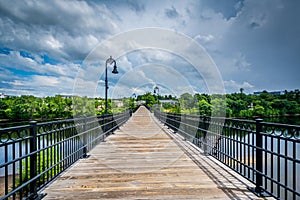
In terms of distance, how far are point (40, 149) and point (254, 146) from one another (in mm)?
3030

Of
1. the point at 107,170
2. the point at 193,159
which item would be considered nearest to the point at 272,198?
the point at 193,159

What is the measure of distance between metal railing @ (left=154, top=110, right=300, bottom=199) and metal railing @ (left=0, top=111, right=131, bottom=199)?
293 cm

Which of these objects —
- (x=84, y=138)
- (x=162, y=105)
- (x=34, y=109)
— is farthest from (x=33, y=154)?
(x=34, y=109)

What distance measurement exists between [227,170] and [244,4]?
32.0 m

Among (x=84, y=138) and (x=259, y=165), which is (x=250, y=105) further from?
(x=259, y=165)

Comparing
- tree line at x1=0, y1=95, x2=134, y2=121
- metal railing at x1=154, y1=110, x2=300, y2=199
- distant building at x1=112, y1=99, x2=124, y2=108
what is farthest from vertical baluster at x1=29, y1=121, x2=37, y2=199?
tree line at x1=0, y1=95, x2=134, y2=121

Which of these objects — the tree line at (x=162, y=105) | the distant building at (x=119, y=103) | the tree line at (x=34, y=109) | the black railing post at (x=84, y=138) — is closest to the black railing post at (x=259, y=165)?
the black railing post at (x=84, y=138)

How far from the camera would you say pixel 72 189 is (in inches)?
122

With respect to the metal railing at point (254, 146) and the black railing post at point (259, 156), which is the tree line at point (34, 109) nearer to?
the metal railing at point (254, 146)

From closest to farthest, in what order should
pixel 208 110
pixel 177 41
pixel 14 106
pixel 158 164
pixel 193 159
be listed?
pixel 158 164 → pixel 193 159 → pixel 177 41 → pixel 208 110 → pixel 14 106

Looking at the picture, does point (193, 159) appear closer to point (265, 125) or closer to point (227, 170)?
point (227, 170)

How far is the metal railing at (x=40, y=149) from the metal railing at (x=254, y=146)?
9.61ft

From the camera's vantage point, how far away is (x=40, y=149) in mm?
2887

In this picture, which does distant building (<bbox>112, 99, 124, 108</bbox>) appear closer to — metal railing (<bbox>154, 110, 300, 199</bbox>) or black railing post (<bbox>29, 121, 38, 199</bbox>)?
metal railing (<bbox>154, 110, 300, 199</bbox>)
